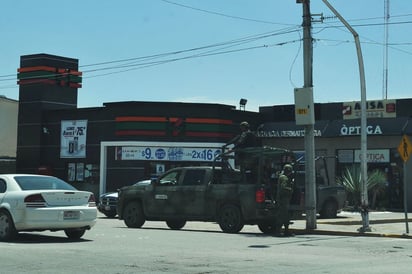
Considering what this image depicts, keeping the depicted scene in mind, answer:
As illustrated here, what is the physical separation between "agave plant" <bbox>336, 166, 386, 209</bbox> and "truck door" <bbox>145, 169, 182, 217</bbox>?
995 centimetres

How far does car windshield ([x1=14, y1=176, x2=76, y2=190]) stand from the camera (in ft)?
45.7

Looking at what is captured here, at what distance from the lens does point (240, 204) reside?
17125 mm

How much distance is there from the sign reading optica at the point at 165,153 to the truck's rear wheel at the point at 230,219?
16.8 m

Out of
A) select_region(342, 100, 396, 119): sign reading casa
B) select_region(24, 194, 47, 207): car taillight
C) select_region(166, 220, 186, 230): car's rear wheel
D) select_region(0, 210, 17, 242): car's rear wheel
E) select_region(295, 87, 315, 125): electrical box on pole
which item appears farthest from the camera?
select_region(342, 100, 396, 119): sign reading casa

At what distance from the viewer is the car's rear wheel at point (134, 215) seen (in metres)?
19.0

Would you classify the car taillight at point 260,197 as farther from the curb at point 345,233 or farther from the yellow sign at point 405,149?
the yellow sign at point 405,149

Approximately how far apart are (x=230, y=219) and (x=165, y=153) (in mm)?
17090

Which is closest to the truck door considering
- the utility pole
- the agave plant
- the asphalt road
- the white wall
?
the asphalt road

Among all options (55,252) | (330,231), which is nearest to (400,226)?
(330,231)

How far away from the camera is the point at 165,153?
34.1 meters

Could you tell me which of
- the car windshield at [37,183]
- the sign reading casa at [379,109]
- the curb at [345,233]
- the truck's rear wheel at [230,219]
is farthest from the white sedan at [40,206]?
the sign reading casa at [379,109]

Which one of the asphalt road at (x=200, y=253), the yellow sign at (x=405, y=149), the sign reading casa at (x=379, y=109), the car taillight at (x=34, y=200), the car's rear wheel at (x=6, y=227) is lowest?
the asphalt road at (x=200, y=253)

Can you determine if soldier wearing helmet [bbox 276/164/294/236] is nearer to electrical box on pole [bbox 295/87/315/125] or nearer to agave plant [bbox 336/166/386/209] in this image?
electrical box on pole [bbox 295/87/315/125]

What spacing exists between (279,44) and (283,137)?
11583 mm
